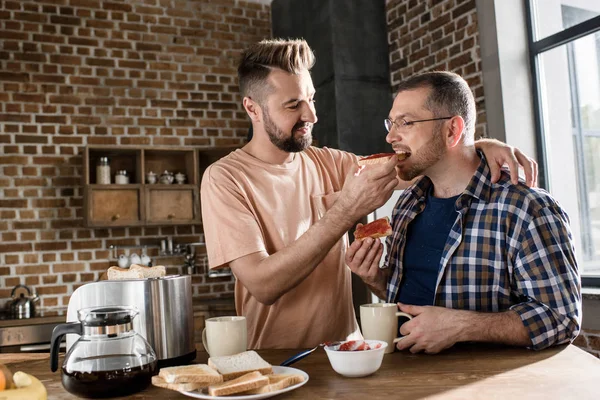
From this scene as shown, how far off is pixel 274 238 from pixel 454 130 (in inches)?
28.0

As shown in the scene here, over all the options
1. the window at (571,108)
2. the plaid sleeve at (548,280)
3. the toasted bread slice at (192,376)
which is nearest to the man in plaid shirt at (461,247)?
the plaid sleeve at (548,280)

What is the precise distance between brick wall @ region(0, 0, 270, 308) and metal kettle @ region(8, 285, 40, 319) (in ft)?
0.23

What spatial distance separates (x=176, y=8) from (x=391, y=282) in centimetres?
392

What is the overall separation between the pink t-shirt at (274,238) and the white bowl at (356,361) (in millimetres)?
575

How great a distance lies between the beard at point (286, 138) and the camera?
6.38 feet

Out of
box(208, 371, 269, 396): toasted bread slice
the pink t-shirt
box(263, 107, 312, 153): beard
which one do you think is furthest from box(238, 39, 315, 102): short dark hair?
box(208, 371, 269, 396): toasted bread slice

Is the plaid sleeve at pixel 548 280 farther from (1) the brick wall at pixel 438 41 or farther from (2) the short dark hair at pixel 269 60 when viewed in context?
(1) the brick wall at pixel 438 41

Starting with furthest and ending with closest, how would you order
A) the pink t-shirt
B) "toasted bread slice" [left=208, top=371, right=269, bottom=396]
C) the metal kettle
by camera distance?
the metal kettle → the pink t-shirt → "toasted bread slice" [left=208, top=371, right=269, bottom=396]

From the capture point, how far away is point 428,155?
1886 mm

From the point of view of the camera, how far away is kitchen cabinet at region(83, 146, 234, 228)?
14.2 feet

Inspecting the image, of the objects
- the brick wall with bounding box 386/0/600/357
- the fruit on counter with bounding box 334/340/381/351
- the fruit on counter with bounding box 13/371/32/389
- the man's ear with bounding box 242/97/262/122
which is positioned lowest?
the fruit on counter with bounding box 334/340/381/351

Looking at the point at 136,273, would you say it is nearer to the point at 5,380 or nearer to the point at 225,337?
the point at 225,337

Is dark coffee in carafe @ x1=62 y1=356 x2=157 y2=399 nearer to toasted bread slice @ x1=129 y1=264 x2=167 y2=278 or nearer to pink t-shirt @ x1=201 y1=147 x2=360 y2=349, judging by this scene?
toasted bread slice @ x1=129 y1=264 x2=167 y2=278

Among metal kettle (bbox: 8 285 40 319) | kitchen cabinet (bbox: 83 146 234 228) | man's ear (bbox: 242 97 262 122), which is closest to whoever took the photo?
man's ear (bbox: 242 97 262 122)
